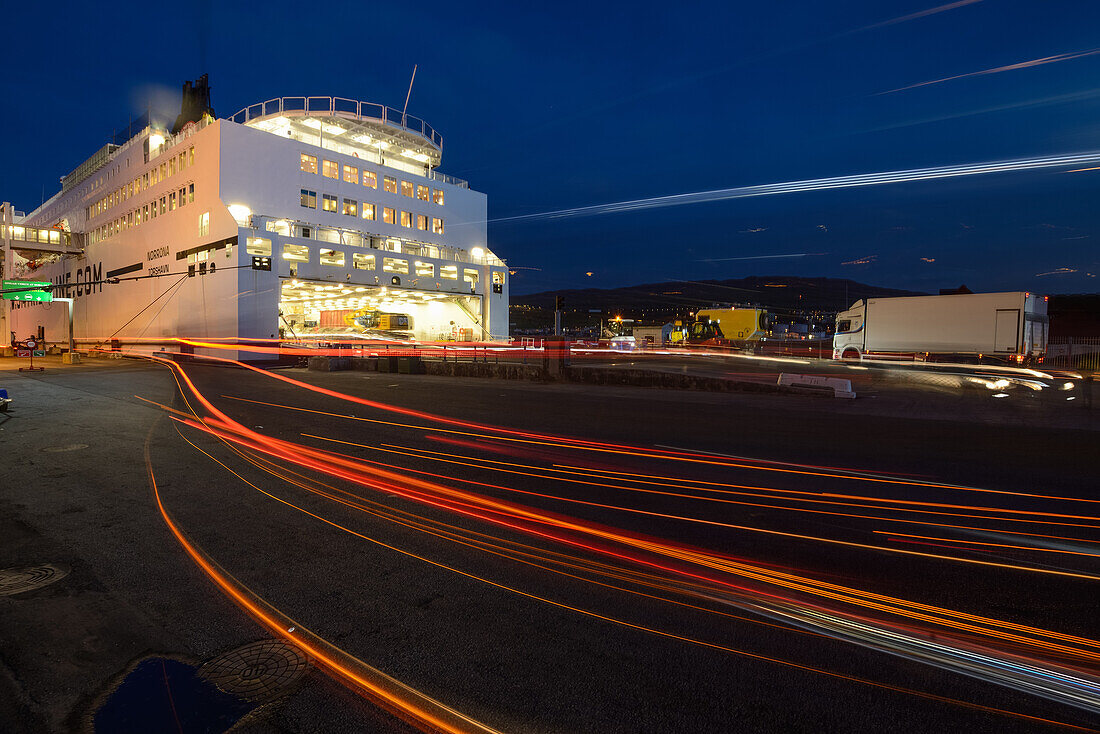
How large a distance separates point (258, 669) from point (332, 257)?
43.2m

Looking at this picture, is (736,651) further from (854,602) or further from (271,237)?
(271,237)

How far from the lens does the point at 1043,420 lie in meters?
11.7

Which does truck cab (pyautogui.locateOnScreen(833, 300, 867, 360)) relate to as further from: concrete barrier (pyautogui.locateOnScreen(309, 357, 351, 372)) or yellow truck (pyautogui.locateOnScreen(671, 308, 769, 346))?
concrete barrier (pyautogui.locateOnScreen(309, 357, 351, 372))

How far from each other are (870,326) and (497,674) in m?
34.8

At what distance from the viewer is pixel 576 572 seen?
412cm

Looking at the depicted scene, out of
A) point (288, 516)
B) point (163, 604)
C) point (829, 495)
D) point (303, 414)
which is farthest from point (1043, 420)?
point (303, 414)

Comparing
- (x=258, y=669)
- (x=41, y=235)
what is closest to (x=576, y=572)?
(x=258, y=669)

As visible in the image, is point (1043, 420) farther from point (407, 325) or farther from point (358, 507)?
point (407, 325)

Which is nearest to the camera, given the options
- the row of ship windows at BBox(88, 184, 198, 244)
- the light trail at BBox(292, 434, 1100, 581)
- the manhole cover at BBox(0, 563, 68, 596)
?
the manhole cover at BBox(0, 563, 68, 596)

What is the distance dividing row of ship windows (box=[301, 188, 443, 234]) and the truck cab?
37.6 metres

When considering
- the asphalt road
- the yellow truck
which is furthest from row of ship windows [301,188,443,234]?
the asphalt road

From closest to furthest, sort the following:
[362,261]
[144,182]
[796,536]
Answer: [796,536] < [362,261] < [144,182]

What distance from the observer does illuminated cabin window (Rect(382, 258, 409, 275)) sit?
148 ft

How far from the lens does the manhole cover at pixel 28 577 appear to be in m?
3.82
